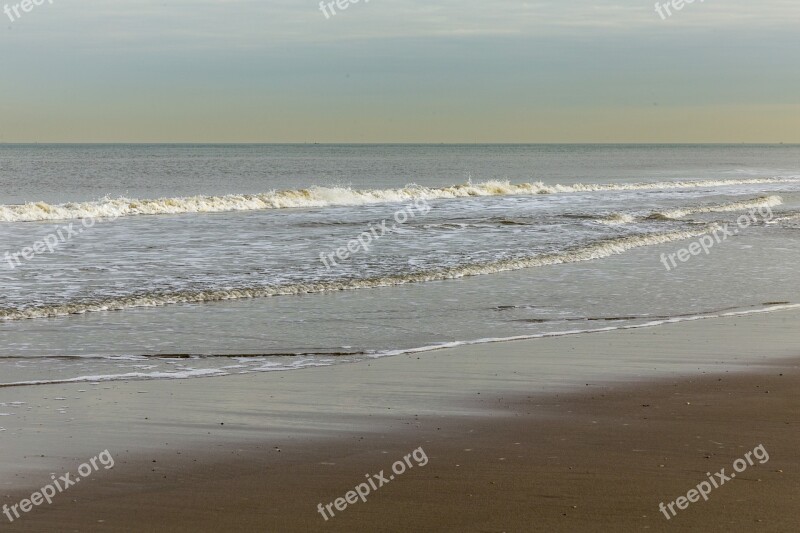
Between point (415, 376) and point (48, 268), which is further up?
point (48, 268)

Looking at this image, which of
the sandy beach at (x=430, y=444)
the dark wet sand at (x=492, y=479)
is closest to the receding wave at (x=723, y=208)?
the sandy beach at (x=430, y=444)

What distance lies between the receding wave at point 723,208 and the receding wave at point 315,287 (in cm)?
1166

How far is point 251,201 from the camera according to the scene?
41.7 metres

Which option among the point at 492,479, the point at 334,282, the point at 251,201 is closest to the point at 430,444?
the point at 492,479

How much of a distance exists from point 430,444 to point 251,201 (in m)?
35.8

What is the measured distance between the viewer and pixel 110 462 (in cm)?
625

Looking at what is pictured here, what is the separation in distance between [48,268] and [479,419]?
492 inches

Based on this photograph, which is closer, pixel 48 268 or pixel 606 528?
pixel 606 528

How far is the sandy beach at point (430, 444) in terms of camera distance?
534cm

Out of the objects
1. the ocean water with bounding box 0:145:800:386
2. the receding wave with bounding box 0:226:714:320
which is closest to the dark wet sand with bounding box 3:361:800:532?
the ocean water with bounding box 0:145:800:386

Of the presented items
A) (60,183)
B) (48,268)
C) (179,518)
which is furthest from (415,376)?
(60,183)

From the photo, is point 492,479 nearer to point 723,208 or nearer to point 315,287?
point 315,287

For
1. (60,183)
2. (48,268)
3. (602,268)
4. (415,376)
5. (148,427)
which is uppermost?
(60,183)

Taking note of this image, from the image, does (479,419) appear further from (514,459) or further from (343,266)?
(343,266)
